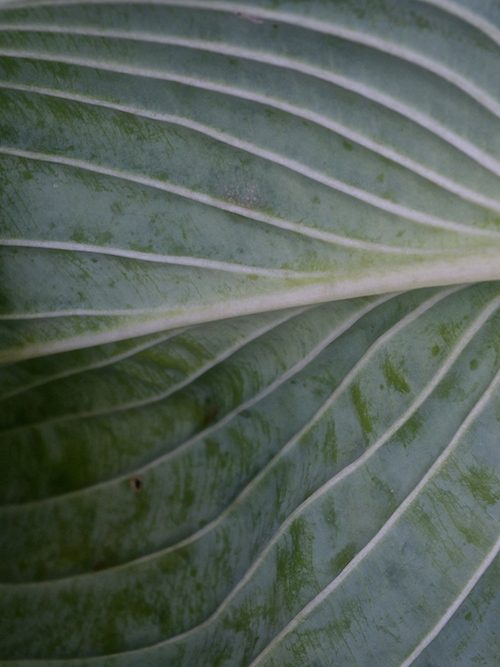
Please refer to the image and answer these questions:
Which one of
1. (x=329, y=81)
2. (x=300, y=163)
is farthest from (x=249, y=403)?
(x=329, y=81)

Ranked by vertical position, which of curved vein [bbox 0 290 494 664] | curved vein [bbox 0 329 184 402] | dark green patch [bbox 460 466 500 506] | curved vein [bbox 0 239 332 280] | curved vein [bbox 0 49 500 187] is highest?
curved vein [bbox 0 49 500 187]

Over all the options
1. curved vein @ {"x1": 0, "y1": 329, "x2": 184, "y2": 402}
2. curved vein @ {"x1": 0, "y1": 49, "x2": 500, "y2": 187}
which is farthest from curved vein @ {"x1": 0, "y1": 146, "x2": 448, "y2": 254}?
curved vein @ {"x1": 0, "y1": 329, "x2": 184, "y2": 402}

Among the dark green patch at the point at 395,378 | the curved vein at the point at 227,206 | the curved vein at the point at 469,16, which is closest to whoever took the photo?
the curved vein at the point at 469,16

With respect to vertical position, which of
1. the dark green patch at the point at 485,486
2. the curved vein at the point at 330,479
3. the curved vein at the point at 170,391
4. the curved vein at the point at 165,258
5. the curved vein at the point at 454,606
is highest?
the curved vein at the point at 165,258

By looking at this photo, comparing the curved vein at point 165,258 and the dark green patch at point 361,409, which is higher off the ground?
the curved vein at point 165,258

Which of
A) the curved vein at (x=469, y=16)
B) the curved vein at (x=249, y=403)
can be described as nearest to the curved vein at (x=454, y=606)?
the curved vein at (x=249, y=403)

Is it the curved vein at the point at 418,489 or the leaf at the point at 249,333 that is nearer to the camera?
the leaf at the point at 249,333

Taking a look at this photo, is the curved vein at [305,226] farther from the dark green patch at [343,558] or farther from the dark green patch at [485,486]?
the dark green patch at [343,558]

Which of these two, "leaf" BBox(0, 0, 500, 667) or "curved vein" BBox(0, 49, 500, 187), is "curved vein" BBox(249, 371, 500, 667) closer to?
"leaf" BBox(0, 0, 500, 667)
